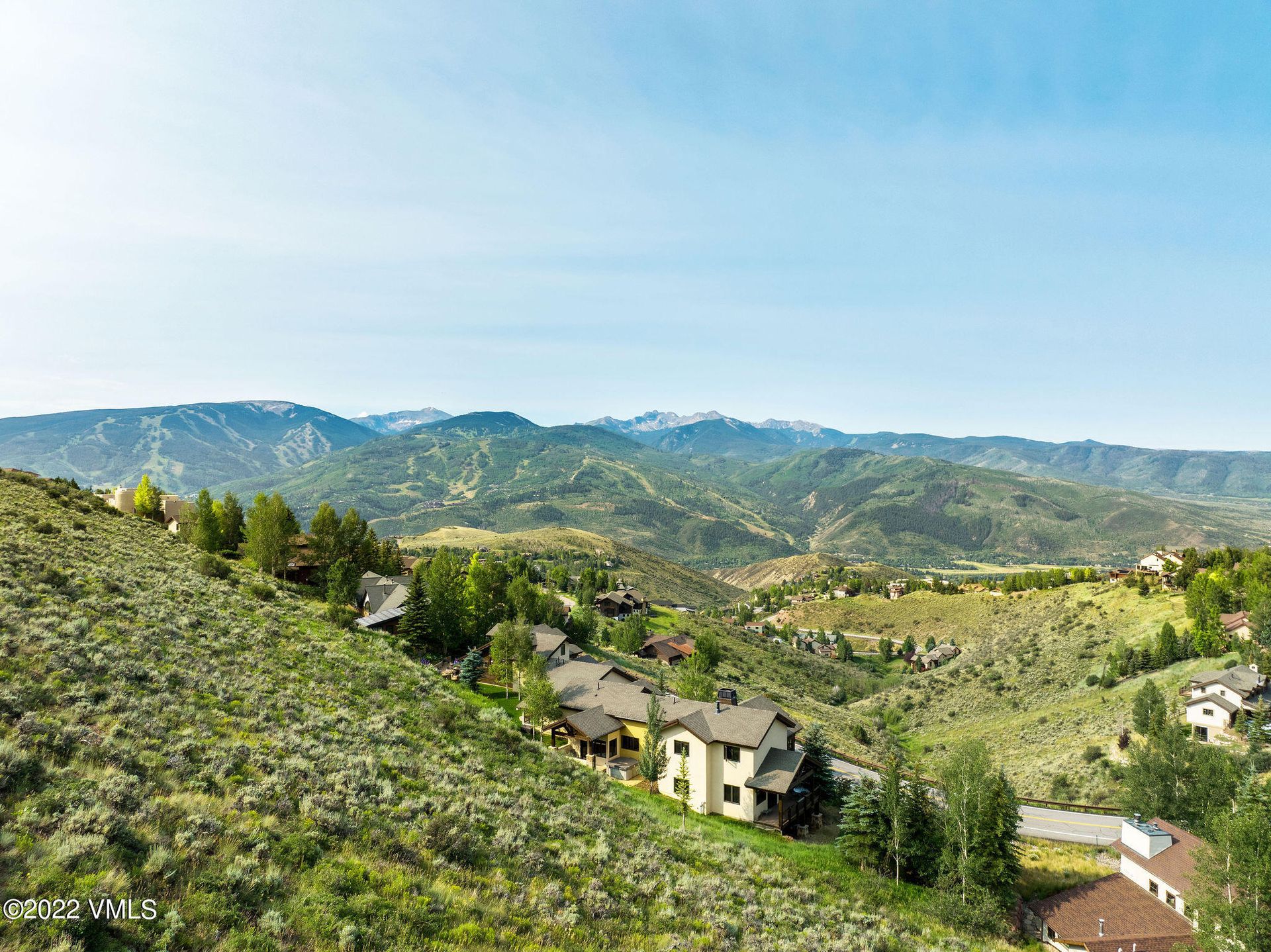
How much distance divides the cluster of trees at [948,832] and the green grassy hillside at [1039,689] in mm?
29031

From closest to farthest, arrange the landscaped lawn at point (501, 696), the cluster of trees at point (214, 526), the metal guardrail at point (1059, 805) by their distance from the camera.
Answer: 1. the landscaped lawn at point (501, 696)
2. the metal guardrail at point (1059, 805)
3. the cluster of trees at point (214, 526)

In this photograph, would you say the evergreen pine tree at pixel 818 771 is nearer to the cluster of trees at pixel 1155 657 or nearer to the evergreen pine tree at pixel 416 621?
the evergreen pine tree at pixel 416 621

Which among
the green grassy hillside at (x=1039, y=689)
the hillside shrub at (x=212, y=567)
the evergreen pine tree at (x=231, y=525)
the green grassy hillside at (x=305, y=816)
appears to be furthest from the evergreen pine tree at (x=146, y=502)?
the green grassy hillside at (x=1039, y=689)

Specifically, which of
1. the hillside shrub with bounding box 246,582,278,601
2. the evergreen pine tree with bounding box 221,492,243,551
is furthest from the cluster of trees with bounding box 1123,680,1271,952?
the evergreen pine tree with bounding box 221,492,243,551

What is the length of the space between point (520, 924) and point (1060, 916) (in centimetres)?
2976

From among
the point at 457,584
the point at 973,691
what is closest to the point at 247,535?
the point at 457,584

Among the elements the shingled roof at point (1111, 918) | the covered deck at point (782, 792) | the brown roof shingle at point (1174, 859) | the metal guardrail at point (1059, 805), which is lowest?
the metal guardrail at point (1059, 805)

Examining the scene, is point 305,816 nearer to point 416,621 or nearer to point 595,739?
point 595,739

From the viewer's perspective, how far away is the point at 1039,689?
79.7 metres

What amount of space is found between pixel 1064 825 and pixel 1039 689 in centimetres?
4487

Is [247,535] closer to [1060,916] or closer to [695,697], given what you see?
[695,697]

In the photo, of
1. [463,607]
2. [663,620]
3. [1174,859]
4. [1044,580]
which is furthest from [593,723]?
[1044,580]

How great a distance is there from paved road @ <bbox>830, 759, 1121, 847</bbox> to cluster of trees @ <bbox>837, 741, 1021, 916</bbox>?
30.2 feet

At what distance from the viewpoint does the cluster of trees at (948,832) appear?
27.8m
